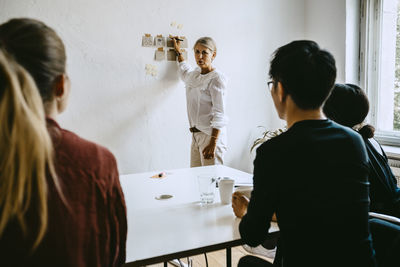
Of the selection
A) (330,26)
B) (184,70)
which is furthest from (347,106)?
(330,26)

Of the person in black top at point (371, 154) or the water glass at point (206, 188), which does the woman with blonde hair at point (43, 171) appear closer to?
the water glass at point (206, 188)

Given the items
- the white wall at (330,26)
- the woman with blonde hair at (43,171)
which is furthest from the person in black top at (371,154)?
the white wall at (330,26)

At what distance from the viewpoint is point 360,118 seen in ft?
5.00

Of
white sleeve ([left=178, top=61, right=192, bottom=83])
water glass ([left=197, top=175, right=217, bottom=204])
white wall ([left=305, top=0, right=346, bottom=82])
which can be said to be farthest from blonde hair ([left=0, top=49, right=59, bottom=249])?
white wall ([left=305, top=0, right=346, bottom=82])

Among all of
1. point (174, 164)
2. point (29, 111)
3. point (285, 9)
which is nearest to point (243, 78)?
point (285, 9)

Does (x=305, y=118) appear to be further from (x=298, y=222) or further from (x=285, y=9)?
(x=285, y=9)

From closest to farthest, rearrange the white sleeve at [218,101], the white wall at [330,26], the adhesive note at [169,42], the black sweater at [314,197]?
the black sweater at [314,197]
the white sleeve at [218,101]
the adhesive note at [169,42]
the white wall at [330,26]

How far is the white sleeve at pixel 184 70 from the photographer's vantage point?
3.12 m

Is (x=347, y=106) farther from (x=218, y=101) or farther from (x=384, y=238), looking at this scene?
(x=218, y=101)

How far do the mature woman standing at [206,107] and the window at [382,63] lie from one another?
1.58 m

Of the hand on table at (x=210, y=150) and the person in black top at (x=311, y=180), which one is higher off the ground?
the person in black top at (x=311, y=180)

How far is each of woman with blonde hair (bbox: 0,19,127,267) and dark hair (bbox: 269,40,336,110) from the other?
0.55 m

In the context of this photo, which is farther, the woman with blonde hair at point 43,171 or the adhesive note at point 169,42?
the adhesive note at point 169,42

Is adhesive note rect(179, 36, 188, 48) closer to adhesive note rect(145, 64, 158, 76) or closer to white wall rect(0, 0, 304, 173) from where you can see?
white wall rect(0, 0, 304, 173)
